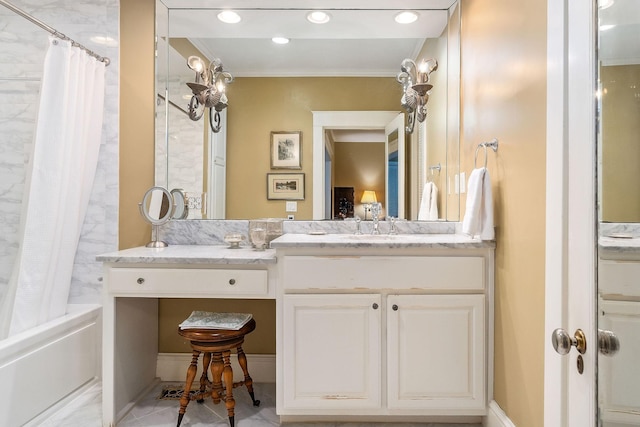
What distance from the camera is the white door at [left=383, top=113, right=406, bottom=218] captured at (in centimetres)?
236

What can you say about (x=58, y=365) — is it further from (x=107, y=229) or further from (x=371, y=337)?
(x=371, y=337)

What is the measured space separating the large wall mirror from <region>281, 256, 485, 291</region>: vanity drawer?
25.7 inches

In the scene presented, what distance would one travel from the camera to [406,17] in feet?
7.66

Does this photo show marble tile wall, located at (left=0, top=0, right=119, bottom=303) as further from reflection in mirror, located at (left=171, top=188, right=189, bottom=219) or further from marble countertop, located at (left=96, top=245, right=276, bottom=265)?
marble countertop, located at (left=96, top=245, right=276, bottom=265)

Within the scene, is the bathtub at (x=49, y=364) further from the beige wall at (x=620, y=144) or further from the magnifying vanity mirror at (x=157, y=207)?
the beige wall at (x=620, y=144)

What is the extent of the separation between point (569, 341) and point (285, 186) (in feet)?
5.83

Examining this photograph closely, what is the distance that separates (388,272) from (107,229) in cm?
177

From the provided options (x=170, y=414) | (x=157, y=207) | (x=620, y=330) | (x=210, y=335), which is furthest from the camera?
(x=157, y=207)

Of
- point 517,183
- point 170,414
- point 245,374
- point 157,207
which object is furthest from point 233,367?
point 517,183

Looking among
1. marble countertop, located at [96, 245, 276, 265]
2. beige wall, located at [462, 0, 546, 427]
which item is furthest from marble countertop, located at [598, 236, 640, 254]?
marble countertop, located at [96, 245, 276, 265]

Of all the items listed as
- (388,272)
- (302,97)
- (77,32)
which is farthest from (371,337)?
(77,32)

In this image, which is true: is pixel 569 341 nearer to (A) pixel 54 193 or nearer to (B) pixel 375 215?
(B) pixel 375 215

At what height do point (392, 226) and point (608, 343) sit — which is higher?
point (392, 226)

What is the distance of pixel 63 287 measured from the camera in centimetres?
208
